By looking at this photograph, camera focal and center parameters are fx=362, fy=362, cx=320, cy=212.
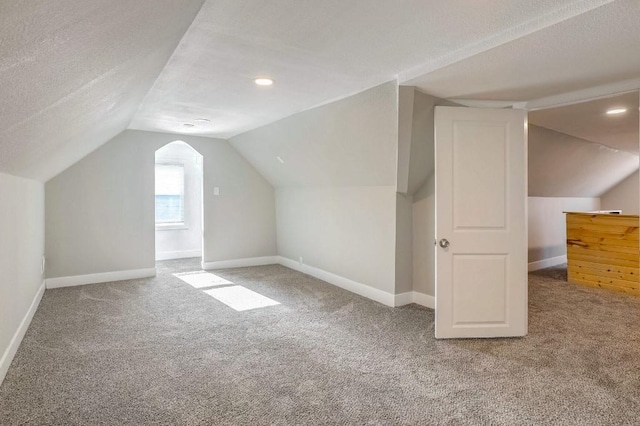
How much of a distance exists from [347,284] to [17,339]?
331 centimetres

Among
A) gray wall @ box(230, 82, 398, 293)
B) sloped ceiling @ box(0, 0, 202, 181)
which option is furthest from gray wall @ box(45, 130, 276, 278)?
sloped ceiling @ box(0, 0, 202, 181)

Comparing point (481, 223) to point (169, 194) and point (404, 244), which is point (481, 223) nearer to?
point (404, 244)

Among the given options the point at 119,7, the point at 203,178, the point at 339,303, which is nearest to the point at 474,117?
the point at 339,303

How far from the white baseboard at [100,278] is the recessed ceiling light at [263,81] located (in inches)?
146

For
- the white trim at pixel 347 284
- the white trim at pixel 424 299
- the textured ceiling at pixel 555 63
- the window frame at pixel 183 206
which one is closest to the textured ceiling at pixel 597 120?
the textured ceiling at pixel 555 63

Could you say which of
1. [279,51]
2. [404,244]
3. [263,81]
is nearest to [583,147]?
[404,244]

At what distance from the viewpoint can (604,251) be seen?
4840 millimetres

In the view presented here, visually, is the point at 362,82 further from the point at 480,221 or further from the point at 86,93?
the point at 86,93

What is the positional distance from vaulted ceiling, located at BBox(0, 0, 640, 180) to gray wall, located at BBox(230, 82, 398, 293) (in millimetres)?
505

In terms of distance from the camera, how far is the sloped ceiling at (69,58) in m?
1.05

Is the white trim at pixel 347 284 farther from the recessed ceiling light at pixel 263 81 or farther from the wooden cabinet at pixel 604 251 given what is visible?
the wooden cabinet at pixel 604 251

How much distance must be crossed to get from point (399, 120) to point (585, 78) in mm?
1381

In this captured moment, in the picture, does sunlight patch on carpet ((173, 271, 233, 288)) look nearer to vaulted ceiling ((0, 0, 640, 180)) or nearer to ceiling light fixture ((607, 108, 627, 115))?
vaulted ceiling ((0, 0, 640, 180))

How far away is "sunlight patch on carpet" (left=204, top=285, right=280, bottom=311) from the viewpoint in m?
→ 4.04
